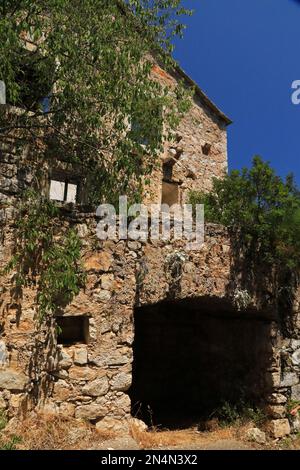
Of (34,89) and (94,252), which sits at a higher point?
(34,89)

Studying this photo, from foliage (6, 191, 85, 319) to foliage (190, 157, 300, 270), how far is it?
8.04 ft

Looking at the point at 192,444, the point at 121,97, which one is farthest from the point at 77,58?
the point at 192,444

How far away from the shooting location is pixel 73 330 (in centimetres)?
496

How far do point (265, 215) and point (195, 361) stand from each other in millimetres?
3518

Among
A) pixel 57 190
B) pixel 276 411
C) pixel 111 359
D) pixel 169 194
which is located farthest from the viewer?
pixel 169 194

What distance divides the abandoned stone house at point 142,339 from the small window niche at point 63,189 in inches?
0.8

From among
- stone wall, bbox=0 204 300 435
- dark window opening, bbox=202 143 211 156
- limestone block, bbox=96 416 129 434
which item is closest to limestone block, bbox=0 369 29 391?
stone wall, bbox=0 204 300 435

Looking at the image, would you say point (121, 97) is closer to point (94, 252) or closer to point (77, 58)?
point (77, 58)

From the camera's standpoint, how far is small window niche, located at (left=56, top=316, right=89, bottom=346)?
4883mm

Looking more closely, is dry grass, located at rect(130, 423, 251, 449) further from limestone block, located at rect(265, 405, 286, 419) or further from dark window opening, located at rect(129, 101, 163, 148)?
dark window opening, located at rect(129, 101, 163, 148)

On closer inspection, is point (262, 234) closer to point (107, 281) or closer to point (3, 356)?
point (107, 281)

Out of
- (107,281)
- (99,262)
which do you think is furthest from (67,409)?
(99,262)

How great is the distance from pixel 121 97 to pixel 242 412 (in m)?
5.09

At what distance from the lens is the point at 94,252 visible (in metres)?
5.04
